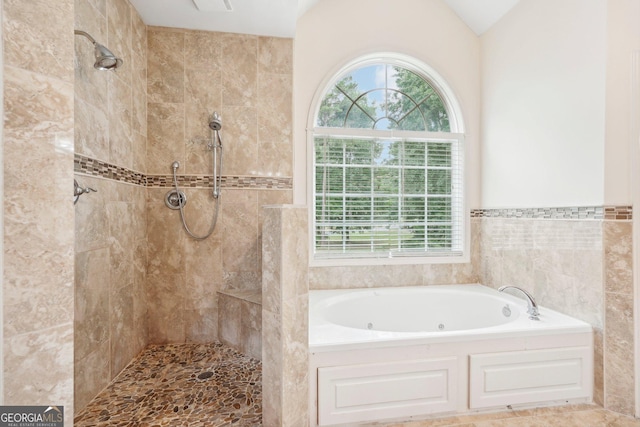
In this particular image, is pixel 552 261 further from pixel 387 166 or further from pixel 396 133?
pixel 396 133

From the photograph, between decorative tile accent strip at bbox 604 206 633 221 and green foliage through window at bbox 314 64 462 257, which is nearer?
decorative tile accent strip at bbox 604 206 633 221

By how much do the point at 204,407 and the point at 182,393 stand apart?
8.1 inches

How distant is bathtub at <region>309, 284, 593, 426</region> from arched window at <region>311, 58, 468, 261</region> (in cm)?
94

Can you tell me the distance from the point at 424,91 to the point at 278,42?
137 cm

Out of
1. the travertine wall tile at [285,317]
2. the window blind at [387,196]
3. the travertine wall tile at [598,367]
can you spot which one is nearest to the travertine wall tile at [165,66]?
the window blind at [387,196]

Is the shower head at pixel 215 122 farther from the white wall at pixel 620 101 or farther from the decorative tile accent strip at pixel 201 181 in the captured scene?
the white wall at pixel 620 101

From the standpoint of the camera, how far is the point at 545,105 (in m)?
2.02

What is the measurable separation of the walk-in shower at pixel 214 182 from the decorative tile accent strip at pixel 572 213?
229cm

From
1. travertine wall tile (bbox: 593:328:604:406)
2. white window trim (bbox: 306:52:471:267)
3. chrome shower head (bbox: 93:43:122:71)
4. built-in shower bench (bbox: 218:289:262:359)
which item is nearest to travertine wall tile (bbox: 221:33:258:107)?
white window trim (bbox: 306:52:471:267)

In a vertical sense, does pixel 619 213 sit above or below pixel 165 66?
below

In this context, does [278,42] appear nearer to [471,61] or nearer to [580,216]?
[471,61]

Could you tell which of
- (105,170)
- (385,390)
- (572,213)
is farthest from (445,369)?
(105,170)

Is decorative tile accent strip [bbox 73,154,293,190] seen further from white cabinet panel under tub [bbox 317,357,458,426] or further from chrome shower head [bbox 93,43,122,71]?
white cabinet panel under tub [bbox 317,357,458,426]

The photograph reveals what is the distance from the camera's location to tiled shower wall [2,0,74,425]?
0.68 metres
